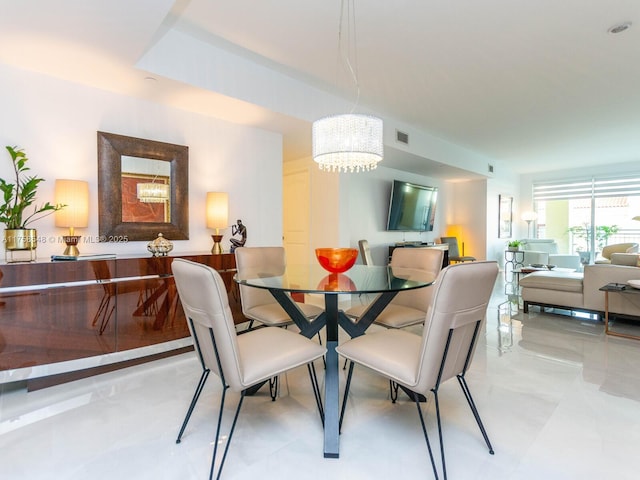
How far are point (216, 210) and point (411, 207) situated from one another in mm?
4363

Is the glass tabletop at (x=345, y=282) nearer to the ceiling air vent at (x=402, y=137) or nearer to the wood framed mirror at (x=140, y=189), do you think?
the wood framed mirror at (x=140, y=189)

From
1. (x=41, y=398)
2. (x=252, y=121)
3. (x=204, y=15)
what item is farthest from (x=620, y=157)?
(x=41, y=398)

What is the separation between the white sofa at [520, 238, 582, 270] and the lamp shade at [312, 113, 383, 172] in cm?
692

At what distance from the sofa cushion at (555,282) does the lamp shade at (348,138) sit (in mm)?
3111

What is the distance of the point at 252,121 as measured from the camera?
3686 millimetres

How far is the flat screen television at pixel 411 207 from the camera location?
636 cm

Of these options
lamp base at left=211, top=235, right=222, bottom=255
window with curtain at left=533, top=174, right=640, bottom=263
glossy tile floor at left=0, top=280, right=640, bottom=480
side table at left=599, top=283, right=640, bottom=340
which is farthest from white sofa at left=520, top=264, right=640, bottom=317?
window with curtain at left=533, top=174, right=640, bottom=263

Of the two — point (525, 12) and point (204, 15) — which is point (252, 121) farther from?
point (525, 12)

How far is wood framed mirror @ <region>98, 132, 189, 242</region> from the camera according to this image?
2875 mm

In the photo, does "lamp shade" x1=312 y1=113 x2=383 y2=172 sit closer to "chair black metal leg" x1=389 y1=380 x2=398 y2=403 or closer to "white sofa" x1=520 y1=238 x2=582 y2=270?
"chair black metal leg" x1=389 y1=380 x2=398 y2=403

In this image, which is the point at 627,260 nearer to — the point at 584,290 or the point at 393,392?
the point at 584,290

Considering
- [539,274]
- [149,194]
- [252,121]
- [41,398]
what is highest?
[252,121]

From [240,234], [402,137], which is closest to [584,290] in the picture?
[402,137]

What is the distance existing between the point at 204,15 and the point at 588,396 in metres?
3.73
